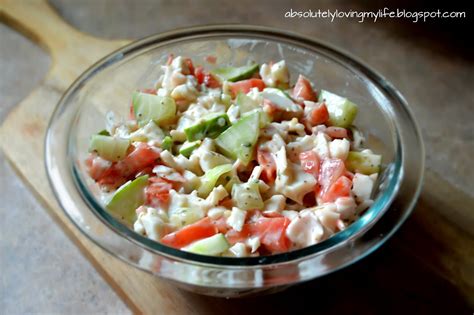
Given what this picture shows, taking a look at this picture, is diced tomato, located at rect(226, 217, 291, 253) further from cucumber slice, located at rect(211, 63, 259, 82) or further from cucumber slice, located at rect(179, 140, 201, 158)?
cucumber slice, located at rect(211, 63, 259, 82)

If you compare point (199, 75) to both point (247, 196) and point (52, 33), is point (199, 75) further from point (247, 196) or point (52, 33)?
point (52, 33)

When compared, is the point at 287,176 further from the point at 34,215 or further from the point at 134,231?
the point at 34,215

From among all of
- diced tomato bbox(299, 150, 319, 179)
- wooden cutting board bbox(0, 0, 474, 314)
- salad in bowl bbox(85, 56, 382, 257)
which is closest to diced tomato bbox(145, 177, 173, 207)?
salad in bowl bbox(85, 56, 382, 257)

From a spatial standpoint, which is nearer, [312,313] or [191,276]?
[191,276]

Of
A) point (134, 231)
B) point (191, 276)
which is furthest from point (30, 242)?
point (191, 276)

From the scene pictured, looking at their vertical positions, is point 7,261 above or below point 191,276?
below

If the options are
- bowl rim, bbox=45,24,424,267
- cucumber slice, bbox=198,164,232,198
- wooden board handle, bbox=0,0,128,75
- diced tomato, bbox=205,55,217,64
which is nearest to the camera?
bowl rim, bbox=45,24,424,267

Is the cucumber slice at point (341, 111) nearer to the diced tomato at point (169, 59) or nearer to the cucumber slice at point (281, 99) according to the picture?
the cucumber slice at point (281, 99)

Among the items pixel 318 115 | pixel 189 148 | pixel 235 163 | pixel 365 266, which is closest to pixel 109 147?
pixel 189 148
